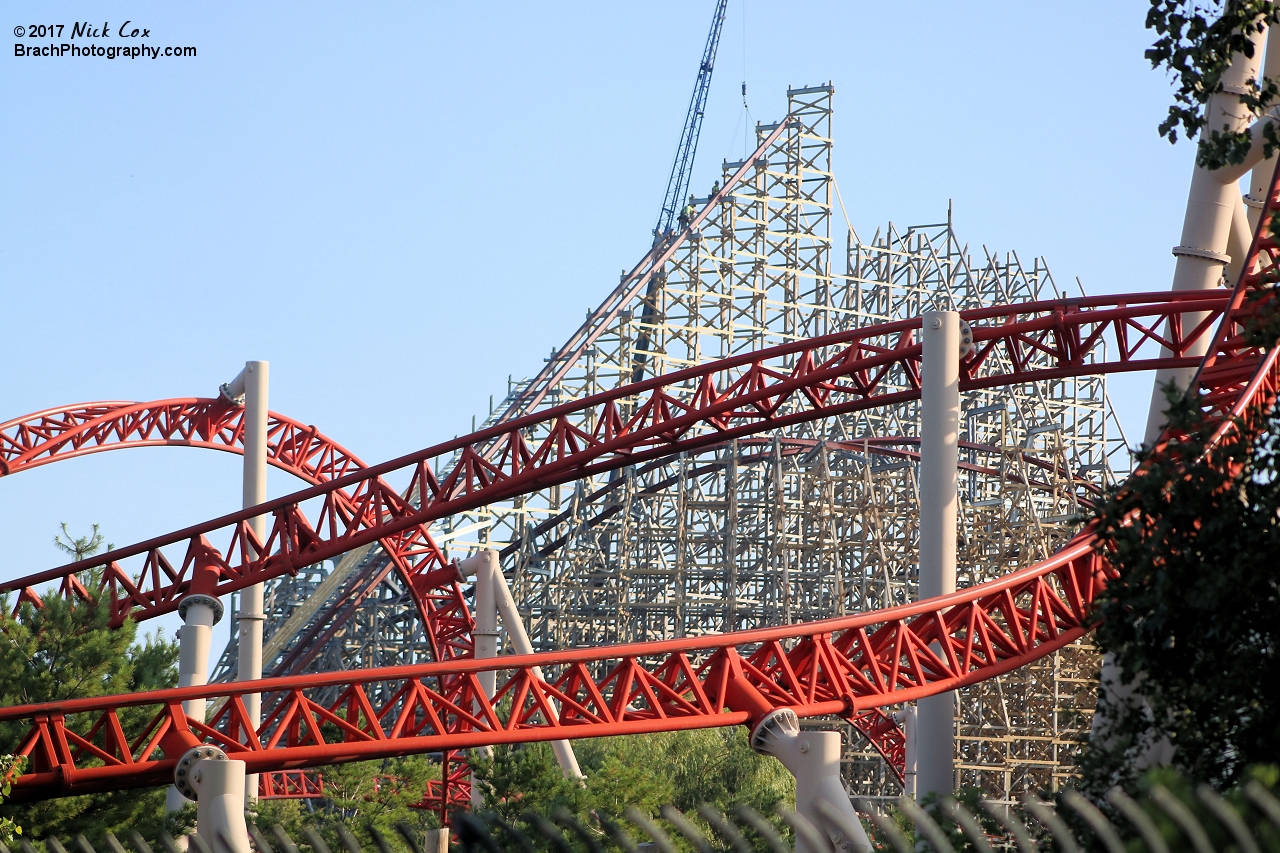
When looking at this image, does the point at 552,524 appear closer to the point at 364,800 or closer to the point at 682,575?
the point at 682,575

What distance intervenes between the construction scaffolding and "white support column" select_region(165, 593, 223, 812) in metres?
8.35

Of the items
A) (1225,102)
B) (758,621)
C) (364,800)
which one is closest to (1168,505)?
(1225,102)

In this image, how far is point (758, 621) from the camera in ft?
79.0

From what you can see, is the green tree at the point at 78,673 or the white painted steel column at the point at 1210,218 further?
the green tree at the point at 78,673

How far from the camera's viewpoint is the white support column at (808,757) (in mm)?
10359

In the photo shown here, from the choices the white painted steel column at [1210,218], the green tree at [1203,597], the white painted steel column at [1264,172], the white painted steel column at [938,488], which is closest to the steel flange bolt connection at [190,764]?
the white painted steel column at [938,488]

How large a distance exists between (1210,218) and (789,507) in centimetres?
1150

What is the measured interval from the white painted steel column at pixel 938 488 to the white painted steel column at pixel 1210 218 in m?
1.33

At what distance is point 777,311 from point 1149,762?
1736 cm

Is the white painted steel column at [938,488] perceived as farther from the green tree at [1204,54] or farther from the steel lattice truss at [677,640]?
the green tree at [1204,54]

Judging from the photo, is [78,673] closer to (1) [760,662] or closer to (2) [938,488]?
(1) [760,662]

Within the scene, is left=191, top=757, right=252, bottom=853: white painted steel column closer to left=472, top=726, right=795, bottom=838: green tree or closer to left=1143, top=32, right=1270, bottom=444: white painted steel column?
left=472, top=726, right=795, bottom=838: green tree

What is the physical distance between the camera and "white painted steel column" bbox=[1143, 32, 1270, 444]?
12180mm

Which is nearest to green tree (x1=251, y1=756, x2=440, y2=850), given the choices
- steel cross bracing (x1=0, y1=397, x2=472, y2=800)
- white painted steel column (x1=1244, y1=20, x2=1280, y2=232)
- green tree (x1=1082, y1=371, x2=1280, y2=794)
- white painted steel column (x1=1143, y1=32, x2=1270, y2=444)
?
steel cross bracing (x1=0, y1=397, x2=472, y2=800)
